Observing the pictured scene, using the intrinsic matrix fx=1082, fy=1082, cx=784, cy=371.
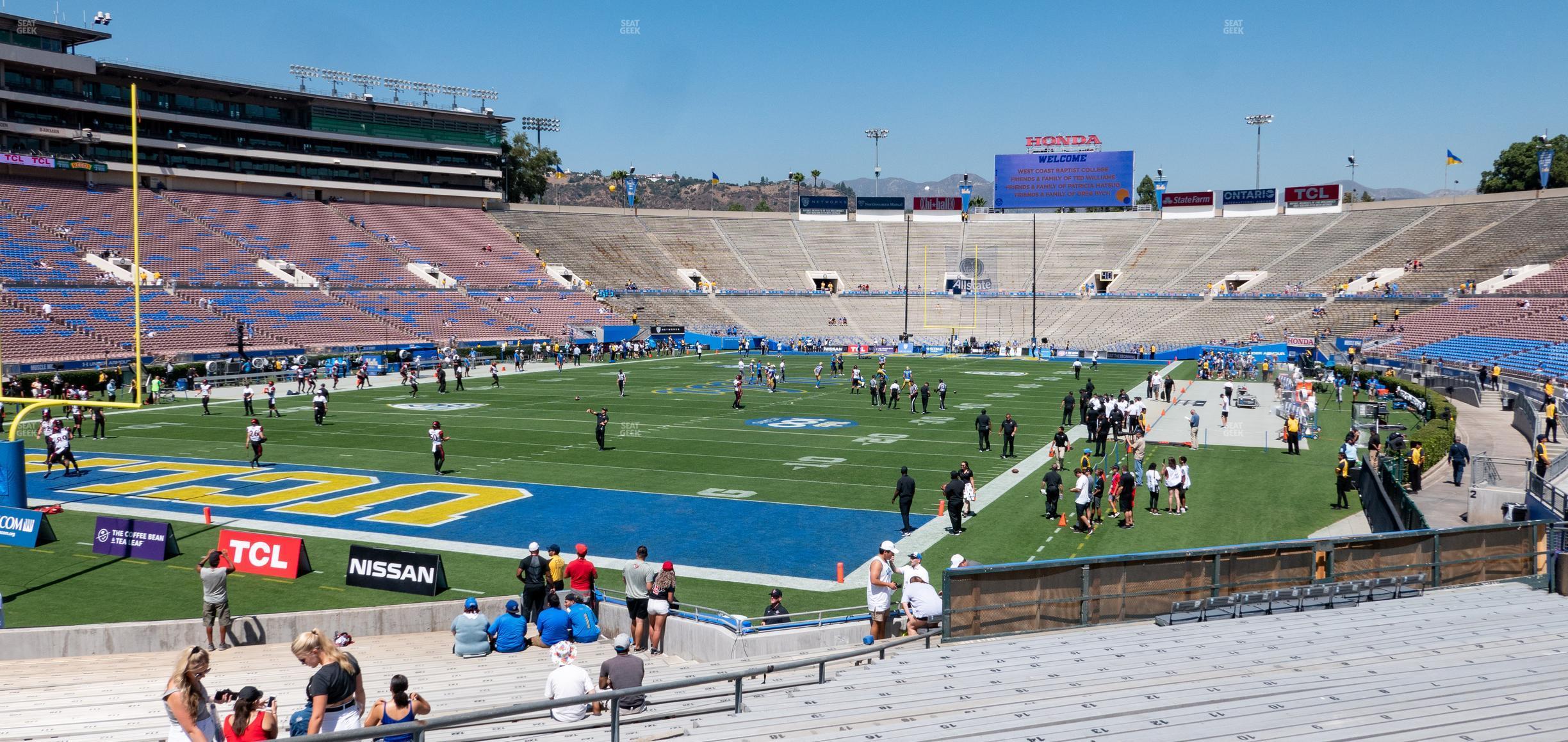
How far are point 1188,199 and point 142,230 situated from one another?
74.1 metres

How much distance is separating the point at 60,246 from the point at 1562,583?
195 ft

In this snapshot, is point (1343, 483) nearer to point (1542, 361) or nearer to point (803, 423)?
point (803, 423)

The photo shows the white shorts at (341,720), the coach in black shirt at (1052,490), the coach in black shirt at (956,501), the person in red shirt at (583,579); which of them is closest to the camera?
the white shorts at (341,720)

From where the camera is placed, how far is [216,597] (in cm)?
1182

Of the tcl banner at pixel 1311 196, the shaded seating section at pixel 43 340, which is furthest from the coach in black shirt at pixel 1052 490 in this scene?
the tcl banner at pixel 1311 196

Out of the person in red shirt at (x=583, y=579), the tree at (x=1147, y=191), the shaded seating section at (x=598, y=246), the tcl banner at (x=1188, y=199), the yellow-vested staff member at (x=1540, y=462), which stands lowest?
the person in red shirt at (x=583, y=579)

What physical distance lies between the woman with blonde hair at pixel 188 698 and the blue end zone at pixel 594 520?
9422 millimetres

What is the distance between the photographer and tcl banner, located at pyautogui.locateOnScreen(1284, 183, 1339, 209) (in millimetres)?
82875

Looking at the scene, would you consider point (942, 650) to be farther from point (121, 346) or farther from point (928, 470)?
point (121, 346)

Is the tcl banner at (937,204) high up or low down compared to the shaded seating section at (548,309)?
up

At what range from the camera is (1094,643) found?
959 cm

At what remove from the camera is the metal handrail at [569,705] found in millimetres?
5535

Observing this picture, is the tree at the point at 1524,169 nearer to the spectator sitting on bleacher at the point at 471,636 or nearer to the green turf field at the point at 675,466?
the green turf field at the point at 675,466

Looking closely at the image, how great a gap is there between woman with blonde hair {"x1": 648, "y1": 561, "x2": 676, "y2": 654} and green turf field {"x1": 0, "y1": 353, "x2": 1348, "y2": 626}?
1.74 meters
